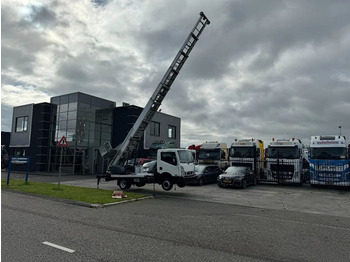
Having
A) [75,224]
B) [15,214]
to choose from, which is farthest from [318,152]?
[15,214]

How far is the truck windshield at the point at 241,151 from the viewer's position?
805 inches

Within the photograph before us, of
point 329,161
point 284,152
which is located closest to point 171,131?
point 284,152

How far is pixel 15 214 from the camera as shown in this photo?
8133 millimetres

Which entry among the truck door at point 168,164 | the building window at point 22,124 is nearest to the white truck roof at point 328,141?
the truck door at point 168,164

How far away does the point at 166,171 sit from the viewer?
Result: 1430 centimetres

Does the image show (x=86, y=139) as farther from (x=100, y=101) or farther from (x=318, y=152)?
(x=318, y=152)

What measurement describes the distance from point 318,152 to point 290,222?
1164 cm

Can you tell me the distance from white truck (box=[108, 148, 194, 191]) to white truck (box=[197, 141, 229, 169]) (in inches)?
337

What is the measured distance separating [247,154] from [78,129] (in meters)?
17.9

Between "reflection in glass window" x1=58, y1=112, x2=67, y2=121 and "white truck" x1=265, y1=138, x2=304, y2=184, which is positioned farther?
"reflection in glass window" x1=58, y1=112, x2=67, y2=121

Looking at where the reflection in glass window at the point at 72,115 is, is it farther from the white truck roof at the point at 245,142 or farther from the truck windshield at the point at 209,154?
the white truck roof at the point at 245,142

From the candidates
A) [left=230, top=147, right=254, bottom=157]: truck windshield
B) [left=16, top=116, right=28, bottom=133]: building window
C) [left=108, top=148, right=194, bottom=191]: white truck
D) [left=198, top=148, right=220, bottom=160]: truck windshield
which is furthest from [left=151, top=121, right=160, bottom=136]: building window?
[left=108, top=148, right=194, bottom=191]: white truck

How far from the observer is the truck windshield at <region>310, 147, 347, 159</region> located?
17328 mm

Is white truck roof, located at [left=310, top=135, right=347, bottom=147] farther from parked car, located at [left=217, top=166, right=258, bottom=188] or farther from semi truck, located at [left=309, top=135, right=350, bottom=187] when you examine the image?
parked car, located at [left=217, top=166, right=258, bottom=188]
